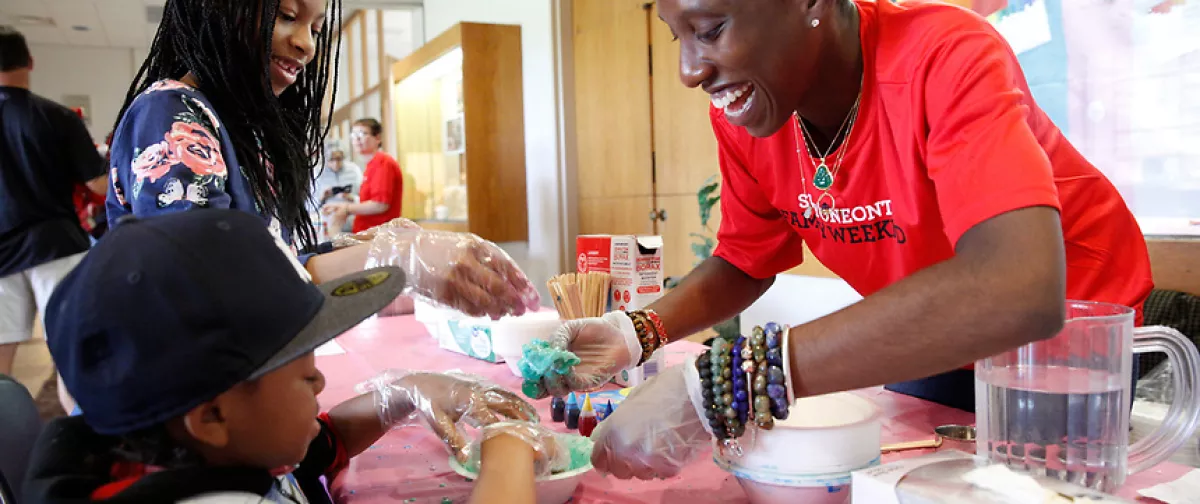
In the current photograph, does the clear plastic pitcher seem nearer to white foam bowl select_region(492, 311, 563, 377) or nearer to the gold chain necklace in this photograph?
the gold chain necklace

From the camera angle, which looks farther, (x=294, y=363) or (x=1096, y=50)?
(x=1096, y=50)

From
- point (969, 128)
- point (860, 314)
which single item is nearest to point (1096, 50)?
point (969, 128)

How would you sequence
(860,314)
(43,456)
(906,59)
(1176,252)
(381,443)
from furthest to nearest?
(1176,252) → (381,443) → (906,59) → (860,314) → (43,456)

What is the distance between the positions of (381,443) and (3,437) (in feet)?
1.60

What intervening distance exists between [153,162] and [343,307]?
438mm

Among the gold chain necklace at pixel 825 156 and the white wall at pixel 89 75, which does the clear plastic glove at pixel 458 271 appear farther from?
the white wall at pixel 89 75

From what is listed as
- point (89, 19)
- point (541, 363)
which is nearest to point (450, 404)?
point (541, 363)

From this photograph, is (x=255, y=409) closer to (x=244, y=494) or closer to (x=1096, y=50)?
(x=244, y=494)

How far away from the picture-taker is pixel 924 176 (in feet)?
3.28

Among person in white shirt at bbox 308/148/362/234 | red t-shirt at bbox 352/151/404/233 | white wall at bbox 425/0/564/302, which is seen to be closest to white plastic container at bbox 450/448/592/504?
white wall at bbox 425/0/564/302

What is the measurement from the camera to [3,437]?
0.97 m

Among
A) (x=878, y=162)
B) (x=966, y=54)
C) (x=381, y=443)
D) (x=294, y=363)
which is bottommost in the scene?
(x=381, y=443)

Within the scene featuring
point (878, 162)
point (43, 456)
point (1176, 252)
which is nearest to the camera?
point (43, 456)

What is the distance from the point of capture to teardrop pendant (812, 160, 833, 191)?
1169 millimetres
